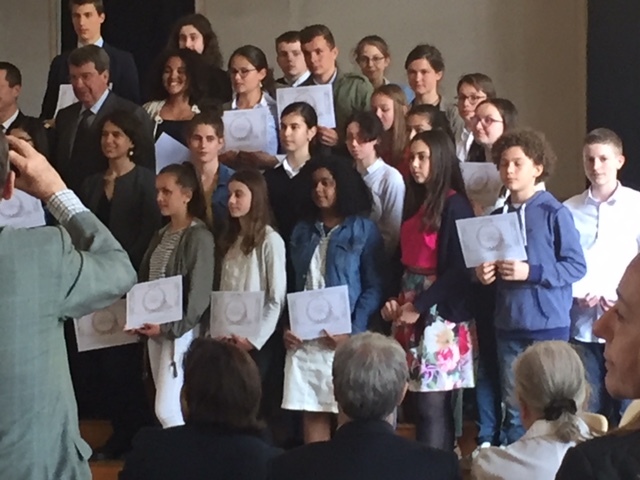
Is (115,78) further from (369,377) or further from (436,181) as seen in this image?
(369,377)

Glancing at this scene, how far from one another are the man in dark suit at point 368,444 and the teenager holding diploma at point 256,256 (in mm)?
1778

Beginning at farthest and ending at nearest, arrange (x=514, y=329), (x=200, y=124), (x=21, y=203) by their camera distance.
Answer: (x=200, y=124), (x=21, y=203), (x=514, y=329)

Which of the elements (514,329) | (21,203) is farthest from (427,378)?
(21,203)

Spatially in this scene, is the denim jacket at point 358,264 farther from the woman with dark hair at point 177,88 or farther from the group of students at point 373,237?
the woman with dark hair at point 177,88

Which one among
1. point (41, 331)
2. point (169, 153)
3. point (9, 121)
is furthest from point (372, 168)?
point (41, 331)

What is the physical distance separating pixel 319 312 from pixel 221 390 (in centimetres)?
161

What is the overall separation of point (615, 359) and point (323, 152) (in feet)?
10.9

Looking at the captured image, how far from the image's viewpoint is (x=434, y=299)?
389cm

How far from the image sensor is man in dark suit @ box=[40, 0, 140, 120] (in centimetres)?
518

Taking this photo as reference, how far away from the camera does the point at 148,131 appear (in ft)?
14.9

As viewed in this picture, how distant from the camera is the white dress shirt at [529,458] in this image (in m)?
2.30

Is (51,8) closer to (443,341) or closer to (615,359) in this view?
(443,341)

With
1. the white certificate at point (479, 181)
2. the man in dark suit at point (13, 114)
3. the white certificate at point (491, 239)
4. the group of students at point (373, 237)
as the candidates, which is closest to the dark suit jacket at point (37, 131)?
the man in dark suit at point (13, 114)

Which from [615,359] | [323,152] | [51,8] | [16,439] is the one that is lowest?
[16,439]
